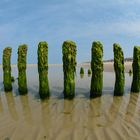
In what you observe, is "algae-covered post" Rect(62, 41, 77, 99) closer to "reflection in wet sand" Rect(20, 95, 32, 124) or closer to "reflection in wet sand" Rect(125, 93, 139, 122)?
"reflection in wet sand" Rect(20, 95, 32, 124)

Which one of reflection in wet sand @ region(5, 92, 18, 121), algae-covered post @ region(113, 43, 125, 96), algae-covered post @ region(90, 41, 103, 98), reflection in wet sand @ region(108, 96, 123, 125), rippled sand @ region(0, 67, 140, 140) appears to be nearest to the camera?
rippled sand @ region(0, 67, 140, 140)

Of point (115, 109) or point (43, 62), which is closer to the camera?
point (115, 109)

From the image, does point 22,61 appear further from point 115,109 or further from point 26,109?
point 115,109

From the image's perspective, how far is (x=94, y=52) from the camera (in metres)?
13.5

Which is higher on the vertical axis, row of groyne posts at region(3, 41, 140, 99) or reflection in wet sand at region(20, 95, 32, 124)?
row of groyne posts at region(3, 41, 140, 99)

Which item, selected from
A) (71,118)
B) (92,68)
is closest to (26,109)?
(71,118)

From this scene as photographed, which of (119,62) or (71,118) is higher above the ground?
(119,62)

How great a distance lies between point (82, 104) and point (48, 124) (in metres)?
3.19

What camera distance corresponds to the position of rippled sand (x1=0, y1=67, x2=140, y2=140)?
28.8 feet

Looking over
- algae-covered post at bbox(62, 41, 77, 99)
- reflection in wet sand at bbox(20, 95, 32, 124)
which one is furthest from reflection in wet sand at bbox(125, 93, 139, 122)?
A: reflection in wet sand at bbox(20, 95, 32, 124)

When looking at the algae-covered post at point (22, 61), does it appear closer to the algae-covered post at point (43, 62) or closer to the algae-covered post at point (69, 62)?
the algae-covered post at point (43, 62)

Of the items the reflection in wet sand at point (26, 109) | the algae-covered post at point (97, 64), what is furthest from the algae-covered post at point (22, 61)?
the algae-covered post at point (97, 64)

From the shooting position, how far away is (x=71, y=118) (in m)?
10.8

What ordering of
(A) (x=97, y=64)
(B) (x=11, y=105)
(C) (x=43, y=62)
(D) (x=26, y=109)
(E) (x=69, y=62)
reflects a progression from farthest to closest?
(B) (x=11, y=105), (C) (x=43, y=62), (A) (x=97, y=64), (E) (x=69, y=62), (D) (x=26, y=109)
